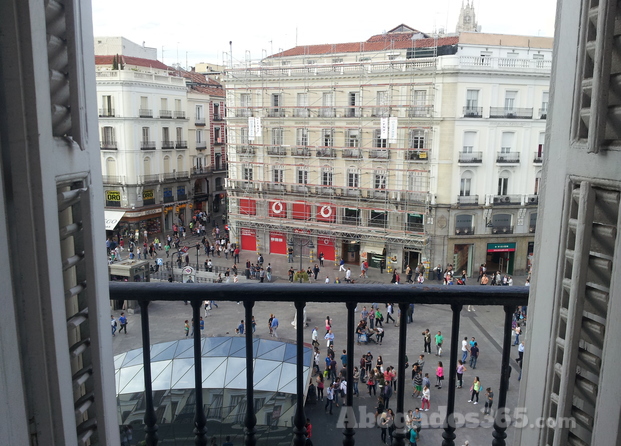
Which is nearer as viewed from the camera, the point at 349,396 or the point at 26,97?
the point at 26,97

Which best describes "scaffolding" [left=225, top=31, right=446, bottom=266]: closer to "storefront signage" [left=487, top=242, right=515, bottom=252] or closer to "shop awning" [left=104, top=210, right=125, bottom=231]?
"storefront signage" [left=487, top=242, right=515, bottom=252]

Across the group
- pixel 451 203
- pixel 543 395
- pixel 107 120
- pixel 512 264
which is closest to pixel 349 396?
pixel 543 395

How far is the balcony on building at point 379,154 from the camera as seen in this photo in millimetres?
28339

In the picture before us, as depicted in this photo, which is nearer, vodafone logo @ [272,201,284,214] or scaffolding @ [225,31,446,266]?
scaffolding @ [225,31,446,266]

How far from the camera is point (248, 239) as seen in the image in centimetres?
3347

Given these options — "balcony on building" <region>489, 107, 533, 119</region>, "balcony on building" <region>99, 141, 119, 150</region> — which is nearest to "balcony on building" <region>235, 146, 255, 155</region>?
"balcony on building" <region>99, 141, 119, 150</region>

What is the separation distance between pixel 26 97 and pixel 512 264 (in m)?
29.8

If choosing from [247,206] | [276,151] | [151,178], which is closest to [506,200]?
[276,151]

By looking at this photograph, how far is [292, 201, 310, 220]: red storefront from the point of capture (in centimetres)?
3100

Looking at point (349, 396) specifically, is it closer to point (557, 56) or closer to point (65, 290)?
point (65, 290)

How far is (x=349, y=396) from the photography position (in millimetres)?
2861

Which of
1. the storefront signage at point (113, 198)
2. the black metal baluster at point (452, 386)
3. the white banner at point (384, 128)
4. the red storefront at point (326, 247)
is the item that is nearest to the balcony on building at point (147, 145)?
the storefront signage at point (113, 198)

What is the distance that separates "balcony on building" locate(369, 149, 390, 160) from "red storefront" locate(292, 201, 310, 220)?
471 cm

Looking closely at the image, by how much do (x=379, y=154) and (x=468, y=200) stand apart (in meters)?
5.01
